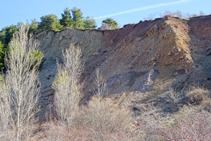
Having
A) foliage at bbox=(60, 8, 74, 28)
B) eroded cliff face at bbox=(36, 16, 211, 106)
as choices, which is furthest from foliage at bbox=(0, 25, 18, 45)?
eroded cliff face at bbox=(36, 16, 211, 106)

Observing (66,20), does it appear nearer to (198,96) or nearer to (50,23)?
(50,23)

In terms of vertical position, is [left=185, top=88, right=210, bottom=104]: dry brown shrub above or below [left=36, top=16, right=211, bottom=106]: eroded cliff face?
below

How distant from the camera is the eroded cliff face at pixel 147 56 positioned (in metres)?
14.5

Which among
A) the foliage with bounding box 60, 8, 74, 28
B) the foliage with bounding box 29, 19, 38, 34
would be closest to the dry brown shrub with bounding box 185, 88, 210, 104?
the foliage with bounding box 60, 8, 74, 28

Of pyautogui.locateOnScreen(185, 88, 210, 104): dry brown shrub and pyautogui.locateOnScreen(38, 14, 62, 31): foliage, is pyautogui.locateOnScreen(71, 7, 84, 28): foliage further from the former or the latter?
pyautogui.locateOnScreen(185, 88, 210, 104): dry brown shrub

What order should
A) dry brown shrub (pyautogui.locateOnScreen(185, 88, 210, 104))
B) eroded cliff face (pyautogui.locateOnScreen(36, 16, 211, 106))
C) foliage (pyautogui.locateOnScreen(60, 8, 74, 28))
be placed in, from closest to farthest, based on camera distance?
dry brown shrub (pyautogui.locateOnScreen(185, 88, 210, 104)) → eroded cliff face (pyautogui.locateOnScreen(36, 16, 211, 106)) → foliage (pyautogui.locateOnScreen(60, 8, 74, 28))

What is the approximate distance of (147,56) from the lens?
16969mm

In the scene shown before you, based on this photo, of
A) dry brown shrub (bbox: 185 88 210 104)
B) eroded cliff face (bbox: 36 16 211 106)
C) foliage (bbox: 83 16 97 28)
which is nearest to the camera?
dry brown shrub (bbox: 185 88 210 104)

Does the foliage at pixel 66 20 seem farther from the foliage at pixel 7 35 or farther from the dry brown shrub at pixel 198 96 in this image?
the dry brown shrub at pixel 198 96

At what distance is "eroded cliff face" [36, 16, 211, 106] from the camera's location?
1446 centimetres

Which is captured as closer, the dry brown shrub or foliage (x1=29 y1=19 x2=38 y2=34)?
the dry brown shrub

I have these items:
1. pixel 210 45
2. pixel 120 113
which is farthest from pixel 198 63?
pixel 120 113

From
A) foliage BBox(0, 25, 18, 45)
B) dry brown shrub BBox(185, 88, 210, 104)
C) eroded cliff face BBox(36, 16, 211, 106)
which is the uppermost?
foliage BBox(0, 25, 18, 45)

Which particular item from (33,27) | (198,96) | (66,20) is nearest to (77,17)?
(66,20)
